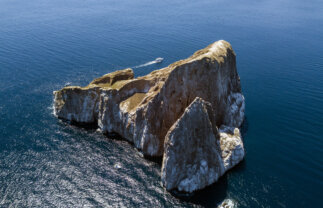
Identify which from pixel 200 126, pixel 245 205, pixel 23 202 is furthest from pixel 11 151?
pixel 245 205

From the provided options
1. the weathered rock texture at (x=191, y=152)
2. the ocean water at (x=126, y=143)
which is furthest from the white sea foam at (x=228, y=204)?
the weathered rock texture at (x=191, y=152)

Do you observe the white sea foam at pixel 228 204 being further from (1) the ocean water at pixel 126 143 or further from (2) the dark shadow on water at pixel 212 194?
(1) the ocean water at pixel 126 143

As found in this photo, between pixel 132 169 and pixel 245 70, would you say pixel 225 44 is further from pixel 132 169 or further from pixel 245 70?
pixel 132 169

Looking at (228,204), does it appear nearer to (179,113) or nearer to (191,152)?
(191,152)

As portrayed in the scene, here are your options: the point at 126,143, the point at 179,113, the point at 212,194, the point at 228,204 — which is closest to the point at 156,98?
the point at 179,113

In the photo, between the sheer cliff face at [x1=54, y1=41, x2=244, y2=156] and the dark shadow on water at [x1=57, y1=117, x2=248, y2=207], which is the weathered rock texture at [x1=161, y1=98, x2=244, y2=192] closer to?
the dark shadow on water at [x1=57, y1=117, x2=248, y2=207]
